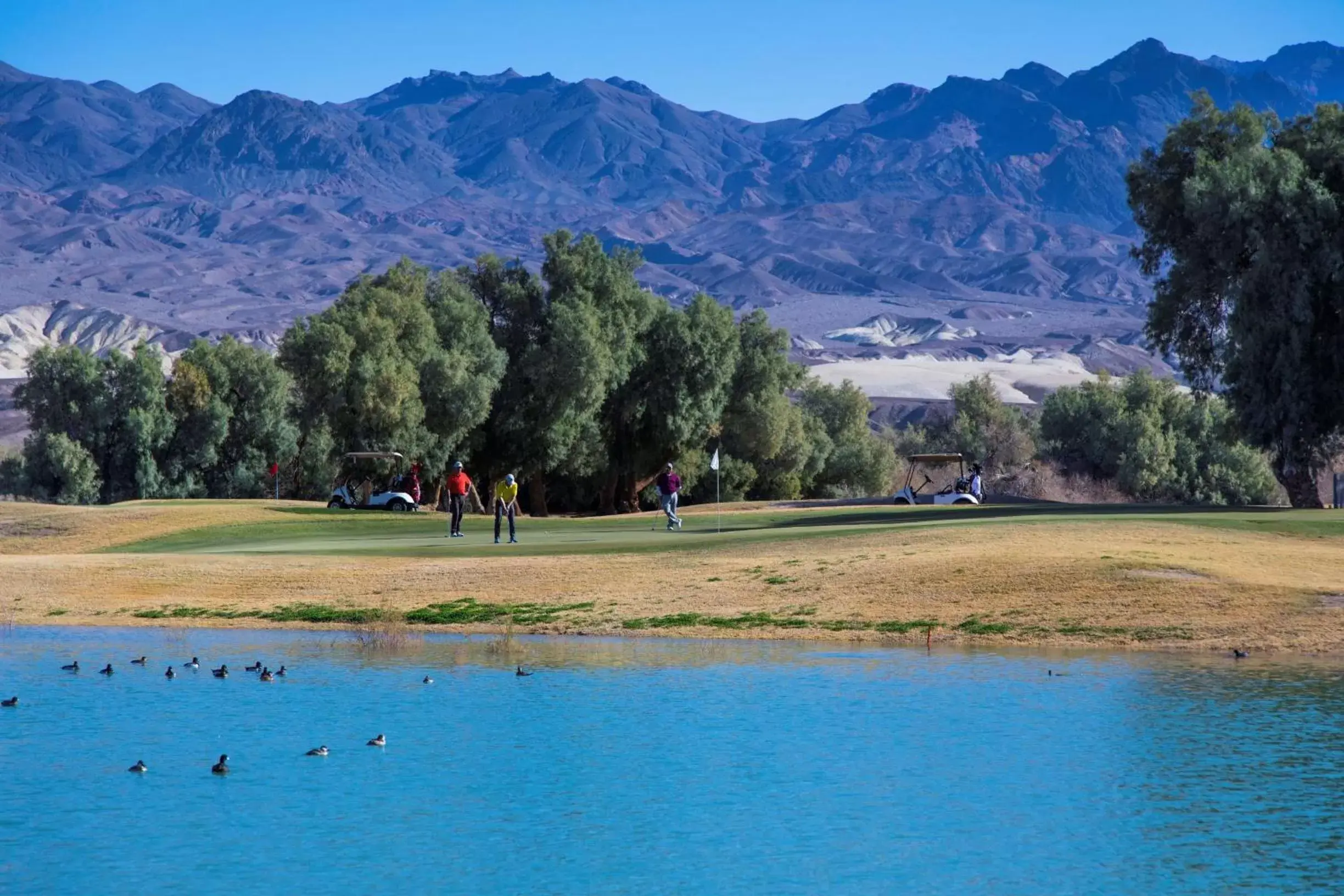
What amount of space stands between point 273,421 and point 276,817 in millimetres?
68041

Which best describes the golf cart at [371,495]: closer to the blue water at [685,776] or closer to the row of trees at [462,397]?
the row of trees at [462,397]

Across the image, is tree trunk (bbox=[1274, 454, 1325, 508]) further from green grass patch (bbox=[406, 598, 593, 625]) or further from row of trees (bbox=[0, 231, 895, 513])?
row of trees (bbox=[0, 231, 895, 513])

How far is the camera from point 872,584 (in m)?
31.7

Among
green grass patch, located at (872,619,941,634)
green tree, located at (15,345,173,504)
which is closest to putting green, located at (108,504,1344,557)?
green grass patch, located at (872,619,941,634)

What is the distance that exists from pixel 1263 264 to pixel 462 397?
34.0 metres

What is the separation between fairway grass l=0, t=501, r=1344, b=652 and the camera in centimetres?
2859

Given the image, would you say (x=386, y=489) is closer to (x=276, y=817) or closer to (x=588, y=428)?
(x=588, y=428)

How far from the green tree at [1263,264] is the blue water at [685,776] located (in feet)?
84.4

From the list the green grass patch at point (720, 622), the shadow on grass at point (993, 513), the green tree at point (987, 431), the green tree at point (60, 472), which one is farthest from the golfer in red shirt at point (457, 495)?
the green tree at point (987, 431)

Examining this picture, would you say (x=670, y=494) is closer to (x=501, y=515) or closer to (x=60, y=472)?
(x=501, y=515)

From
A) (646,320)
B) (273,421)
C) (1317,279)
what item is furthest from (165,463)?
(1317,279)

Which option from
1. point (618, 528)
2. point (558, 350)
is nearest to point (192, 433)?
point (558, 350)

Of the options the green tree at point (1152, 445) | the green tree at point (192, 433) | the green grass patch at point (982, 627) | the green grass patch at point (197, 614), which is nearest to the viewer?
the green grass patch at point (982, 627)

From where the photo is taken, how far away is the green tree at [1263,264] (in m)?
48.6
